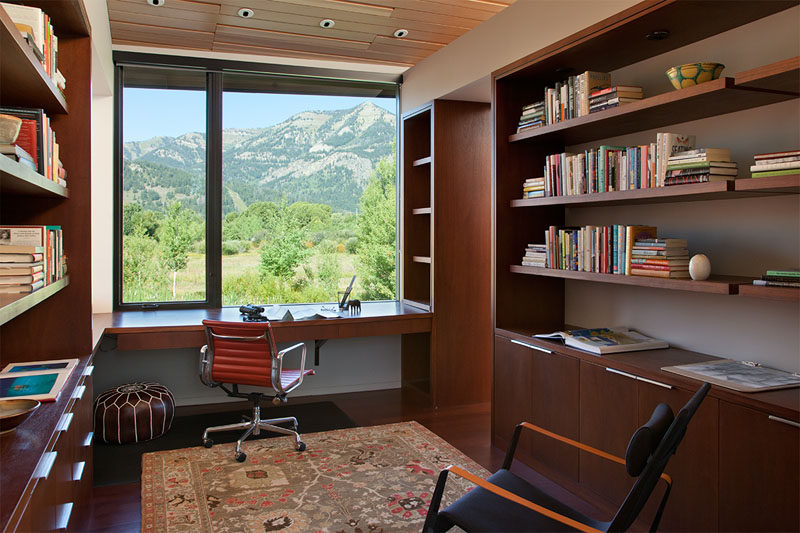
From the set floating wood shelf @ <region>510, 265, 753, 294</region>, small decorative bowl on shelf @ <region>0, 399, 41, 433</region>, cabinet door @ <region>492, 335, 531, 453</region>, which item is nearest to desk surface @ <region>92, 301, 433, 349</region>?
cabinet door @ <region>492, 335, 531, 453</region>

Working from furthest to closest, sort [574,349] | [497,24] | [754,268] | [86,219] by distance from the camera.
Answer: [497,24] → [574,349] → [86,219] → [754,268]

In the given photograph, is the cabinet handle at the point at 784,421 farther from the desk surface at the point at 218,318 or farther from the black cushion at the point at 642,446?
the desk surface at the point at 218,318

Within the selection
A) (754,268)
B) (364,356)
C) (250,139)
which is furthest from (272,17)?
(754,268)

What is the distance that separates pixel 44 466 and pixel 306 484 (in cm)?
183

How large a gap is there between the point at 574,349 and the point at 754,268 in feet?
2.93

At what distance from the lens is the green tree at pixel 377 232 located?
534cm

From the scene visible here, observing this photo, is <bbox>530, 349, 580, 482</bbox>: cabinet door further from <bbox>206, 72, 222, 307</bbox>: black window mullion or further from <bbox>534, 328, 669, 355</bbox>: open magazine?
<bbox>206, 72, 222, 307</bbox>: black window mullion

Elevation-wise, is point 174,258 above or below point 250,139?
below

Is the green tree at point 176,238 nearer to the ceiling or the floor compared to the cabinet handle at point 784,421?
nearer to the ceiling

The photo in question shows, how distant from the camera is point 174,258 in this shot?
15.7 ft

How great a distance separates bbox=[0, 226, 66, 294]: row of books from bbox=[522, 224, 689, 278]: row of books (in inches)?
96.6

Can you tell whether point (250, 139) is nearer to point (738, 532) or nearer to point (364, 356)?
point (364, 356)

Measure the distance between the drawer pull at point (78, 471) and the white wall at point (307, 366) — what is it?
2041 millimetres

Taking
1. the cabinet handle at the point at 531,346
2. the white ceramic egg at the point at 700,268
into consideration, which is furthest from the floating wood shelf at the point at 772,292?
the cabinet handle at the point at 531,346
